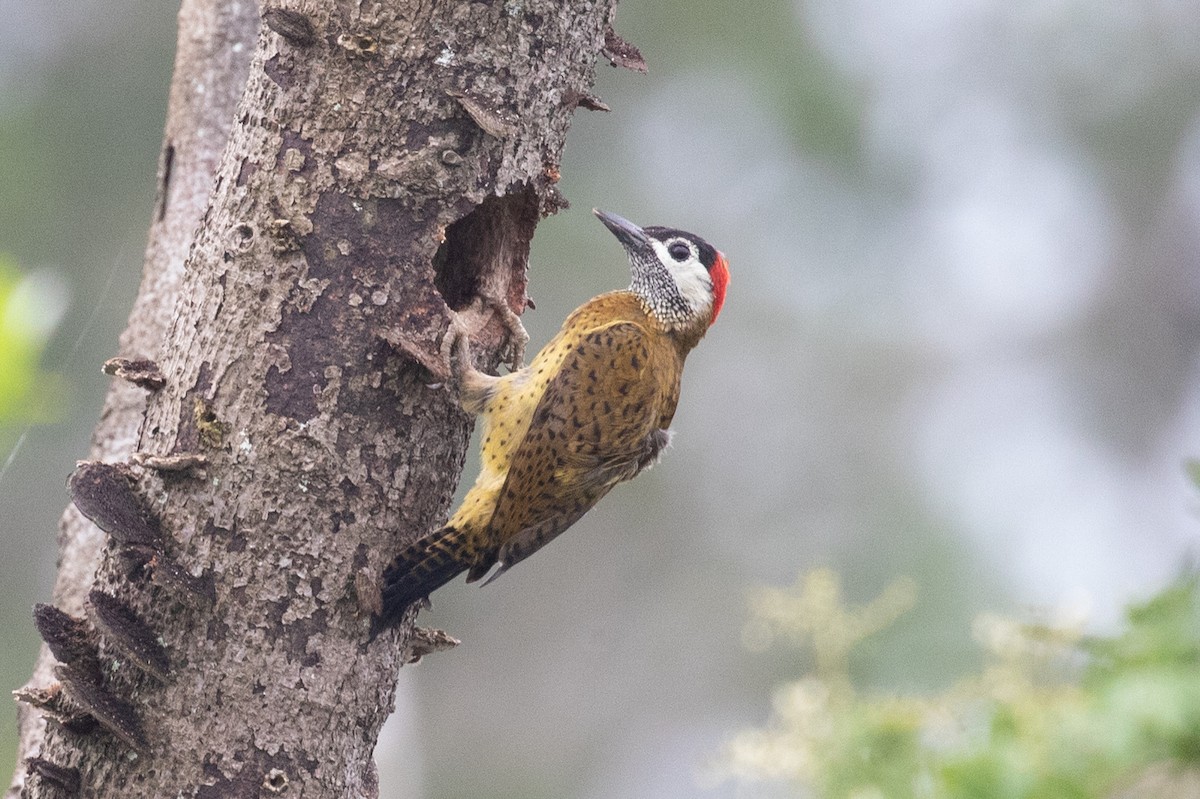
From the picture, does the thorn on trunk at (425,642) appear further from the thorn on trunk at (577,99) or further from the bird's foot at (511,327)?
the thorn on trunk at (577,99)

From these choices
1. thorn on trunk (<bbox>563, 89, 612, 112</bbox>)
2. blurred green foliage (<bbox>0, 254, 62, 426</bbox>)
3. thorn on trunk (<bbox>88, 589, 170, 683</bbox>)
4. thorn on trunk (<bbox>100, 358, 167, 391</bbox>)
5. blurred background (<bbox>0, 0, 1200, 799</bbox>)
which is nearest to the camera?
blurred green foliage (<bbox>0, 254, 62, 426</bbox>)

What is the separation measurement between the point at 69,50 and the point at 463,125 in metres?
10.3

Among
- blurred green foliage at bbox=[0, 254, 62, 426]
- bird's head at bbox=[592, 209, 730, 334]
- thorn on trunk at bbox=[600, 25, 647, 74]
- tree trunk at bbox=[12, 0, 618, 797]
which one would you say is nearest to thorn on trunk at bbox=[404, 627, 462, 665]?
tree trunk at bbox=[12, 0, 618, 797]

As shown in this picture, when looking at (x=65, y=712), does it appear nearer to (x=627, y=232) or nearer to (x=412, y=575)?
(x=412, y=575)

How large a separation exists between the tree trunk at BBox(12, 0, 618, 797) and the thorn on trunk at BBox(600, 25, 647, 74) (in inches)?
5.5

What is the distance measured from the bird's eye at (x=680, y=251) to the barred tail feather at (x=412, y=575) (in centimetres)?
187

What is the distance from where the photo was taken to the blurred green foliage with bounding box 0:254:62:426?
2.16m

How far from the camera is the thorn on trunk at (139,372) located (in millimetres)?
2797

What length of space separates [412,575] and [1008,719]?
1318mm

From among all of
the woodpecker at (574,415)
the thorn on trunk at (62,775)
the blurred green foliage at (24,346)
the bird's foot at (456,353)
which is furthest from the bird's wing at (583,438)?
the blurred green foliage at (24,346)

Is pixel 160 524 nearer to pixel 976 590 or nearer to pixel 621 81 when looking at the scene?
pixel 976 590

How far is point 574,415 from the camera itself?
3.81 m

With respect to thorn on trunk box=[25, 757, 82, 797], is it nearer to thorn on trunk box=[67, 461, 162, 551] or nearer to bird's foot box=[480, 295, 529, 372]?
thorn on trunk box=[67, 461, 162, 551]

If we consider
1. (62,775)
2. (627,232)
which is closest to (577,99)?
(627,232)
